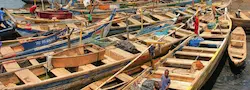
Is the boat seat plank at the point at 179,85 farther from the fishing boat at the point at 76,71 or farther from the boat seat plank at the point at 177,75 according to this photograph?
the fishing boat at the point at 76,71

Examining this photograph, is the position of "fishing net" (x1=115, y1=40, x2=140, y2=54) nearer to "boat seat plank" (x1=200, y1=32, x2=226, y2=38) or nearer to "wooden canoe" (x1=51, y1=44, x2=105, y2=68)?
"wooden canoe" (x1=51, y1=44, x2=105, y2=68)

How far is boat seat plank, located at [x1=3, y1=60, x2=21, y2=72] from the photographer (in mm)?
11672

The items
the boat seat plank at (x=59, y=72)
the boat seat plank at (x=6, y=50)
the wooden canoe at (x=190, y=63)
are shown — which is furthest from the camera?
the boat seat plank at (x=6, y=50)

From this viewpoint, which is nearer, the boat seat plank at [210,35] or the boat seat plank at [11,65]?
the boat seat plank at [11,65]

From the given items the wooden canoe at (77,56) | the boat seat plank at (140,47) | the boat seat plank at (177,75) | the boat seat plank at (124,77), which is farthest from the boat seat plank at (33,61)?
the boat seat plank at (177,75)

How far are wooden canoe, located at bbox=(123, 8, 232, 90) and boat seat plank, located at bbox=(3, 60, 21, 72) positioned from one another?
423 centimetres

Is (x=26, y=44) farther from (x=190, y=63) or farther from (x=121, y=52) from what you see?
(x=190, y=63)

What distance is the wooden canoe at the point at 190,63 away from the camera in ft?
39.2

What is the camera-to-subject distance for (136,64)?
A: 13.7 meters

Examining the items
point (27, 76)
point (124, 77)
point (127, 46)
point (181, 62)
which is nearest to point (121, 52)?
point (127, 46)

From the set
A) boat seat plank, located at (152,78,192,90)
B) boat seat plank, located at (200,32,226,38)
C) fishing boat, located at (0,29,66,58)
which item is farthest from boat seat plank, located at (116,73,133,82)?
boat seat plank, located at (200,32,226,38)

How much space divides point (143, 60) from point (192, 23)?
6.60 metres

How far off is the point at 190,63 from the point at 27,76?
677 cm

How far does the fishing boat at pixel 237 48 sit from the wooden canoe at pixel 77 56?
6749 millimetres
